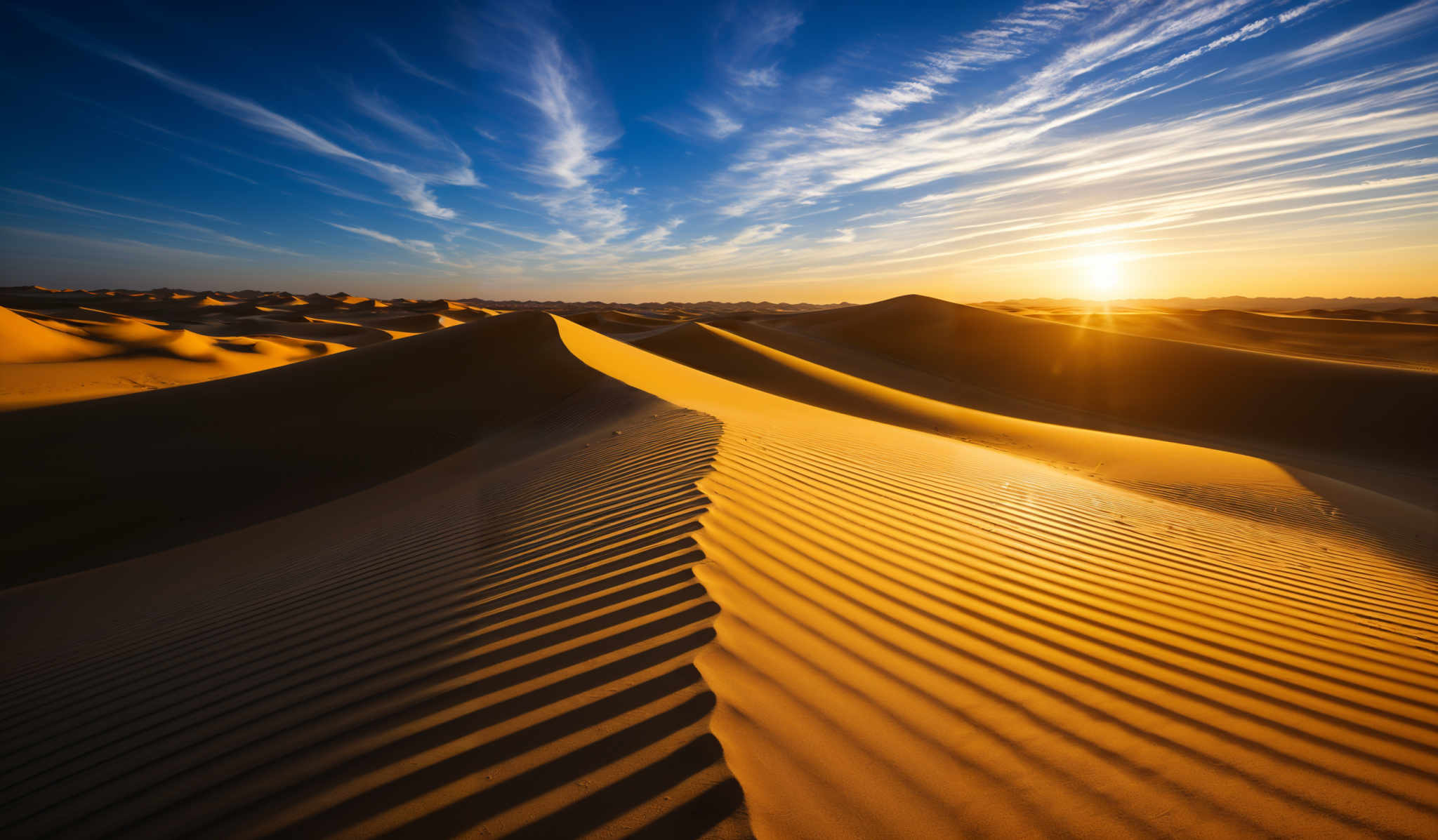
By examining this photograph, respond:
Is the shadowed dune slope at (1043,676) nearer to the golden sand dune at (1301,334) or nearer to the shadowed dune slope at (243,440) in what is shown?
the shadowed dune slope at (243,440)

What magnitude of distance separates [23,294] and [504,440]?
272 ft

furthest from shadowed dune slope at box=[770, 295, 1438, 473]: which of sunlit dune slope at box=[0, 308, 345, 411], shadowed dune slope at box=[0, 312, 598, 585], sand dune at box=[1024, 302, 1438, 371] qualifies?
sunlit dune slope at box=[0, 308, 345, 411]

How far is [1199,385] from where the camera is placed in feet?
51.0

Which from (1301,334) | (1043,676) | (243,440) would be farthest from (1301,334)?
(243,440)

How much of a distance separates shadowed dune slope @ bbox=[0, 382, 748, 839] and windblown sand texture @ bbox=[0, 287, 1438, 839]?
0.01 metres

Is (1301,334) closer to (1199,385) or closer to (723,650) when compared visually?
(1199,385)

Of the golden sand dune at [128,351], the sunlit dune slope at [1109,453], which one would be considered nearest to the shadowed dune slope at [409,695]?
the sunlit dune slope at [1109,453]

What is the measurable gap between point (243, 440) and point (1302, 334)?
130 ft

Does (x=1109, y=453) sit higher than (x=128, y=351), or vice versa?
(x=1109, y=453)

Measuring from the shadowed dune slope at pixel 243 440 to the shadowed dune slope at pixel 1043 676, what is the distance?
6723 millimetres

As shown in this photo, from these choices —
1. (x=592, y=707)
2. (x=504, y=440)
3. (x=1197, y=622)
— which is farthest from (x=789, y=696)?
(x=504, y=440)

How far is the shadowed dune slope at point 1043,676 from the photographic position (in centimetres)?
159

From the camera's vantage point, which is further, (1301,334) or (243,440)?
(1301,334)

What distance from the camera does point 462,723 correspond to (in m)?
1.80
